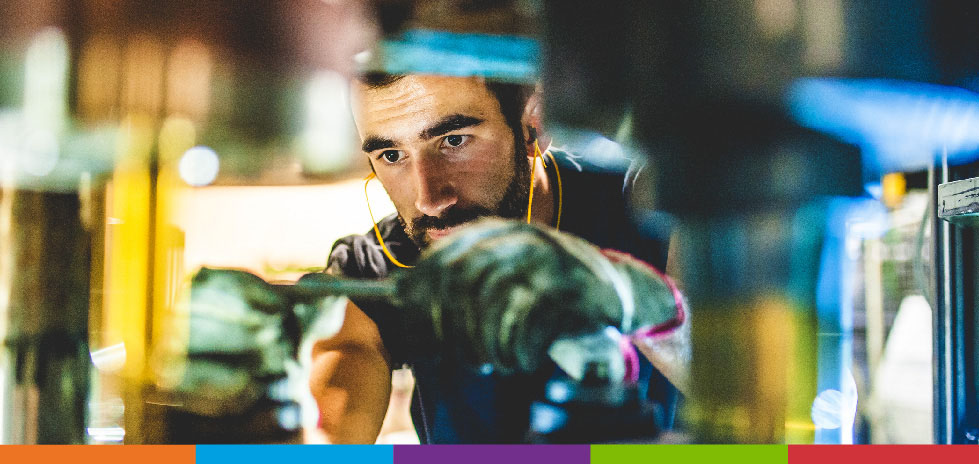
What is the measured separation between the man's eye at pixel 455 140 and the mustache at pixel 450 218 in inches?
7.5

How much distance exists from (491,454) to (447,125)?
0.98 meters

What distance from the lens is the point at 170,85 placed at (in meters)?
1.88

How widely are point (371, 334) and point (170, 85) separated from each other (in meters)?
0.94

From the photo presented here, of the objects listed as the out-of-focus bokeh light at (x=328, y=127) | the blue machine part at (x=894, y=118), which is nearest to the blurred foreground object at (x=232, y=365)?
the out-of-focus bokeh light at (x=328, y=127)

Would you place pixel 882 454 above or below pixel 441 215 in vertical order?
below

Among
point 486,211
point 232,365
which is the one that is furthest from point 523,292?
point 232,365

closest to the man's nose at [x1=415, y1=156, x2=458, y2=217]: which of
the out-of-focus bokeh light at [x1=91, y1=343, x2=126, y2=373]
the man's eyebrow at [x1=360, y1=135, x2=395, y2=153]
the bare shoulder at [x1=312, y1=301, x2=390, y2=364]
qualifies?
the man's eyebrow at [x1=360, y1=135, x2=395, y2=153]

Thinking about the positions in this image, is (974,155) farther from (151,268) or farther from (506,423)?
(151,268)

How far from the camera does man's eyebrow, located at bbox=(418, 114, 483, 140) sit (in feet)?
6.24

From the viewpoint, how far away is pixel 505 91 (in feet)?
6.24

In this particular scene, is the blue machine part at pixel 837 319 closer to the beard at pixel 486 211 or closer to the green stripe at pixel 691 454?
the green stripe at pixel 691 454

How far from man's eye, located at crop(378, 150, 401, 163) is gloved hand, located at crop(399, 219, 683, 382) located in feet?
0.92

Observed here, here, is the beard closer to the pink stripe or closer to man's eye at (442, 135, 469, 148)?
man's eye at (442, 135, 469, 148)

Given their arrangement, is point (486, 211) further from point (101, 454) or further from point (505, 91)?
point (101, 454)
